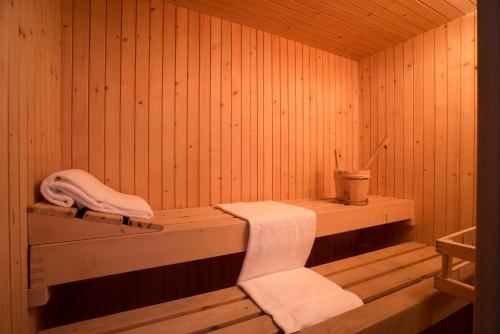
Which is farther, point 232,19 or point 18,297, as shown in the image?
point 232,19

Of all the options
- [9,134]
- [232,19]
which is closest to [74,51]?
[9,134]

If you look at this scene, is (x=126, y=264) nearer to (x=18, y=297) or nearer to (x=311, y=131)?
(x=18, y=297)

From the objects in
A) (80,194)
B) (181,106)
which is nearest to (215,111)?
(181,106)

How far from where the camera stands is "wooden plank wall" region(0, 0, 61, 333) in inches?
33.0

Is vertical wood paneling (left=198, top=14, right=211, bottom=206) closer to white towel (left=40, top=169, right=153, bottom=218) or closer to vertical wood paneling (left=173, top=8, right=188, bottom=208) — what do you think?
vertical wood paneling (left=173, top=8, right=188, bottom=208)

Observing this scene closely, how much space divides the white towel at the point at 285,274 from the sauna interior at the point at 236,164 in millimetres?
11

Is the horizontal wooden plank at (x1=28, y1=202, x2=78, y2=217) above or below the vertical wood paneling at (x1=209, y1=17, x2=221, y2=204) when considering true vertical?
below

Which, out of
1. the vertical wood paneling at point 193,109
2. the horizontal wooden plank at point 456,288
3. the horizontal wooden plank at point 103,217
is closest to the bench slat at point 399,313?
the horizontal wooden plank at point 456,288

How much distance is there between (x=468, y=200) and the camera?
1.83 metres

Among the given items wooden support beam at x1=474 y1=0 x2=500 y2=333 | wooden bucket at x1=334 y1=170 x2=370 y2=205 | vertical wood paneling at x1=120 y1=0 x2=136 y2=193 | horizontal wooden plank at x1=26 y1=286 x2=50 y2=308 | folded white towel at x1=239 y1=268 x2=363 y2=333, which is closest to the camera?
wooden support beam at x1=474 y1=0 x2=500 y2=333

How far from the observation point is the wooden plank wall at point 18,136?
84 cm

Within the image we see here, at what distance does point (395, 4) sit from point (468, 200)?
1.44 m

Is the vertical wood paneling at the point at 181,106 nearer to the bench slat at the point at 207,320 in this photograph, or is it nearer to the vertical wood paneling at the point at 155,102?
the vertical wood paneling at the point at 155,102

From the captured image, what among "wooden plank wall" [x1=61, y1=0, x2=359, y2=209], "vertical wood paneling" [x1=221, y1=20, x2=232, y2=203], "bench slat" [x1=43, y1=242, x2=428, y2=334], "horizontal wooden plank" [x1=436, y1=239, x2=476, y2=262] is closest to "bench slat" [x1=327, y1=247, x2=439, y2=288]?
"bench slat" [x1=43, y1=242, x2=428, y2=334]
